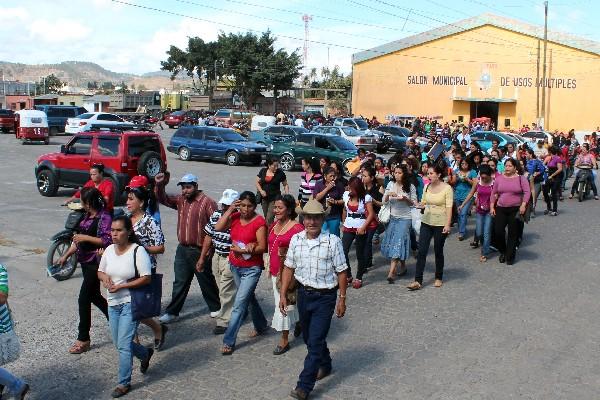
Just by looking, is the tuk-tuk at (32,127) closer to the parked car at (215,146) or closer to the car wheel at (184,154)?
the parked car at (215,146)

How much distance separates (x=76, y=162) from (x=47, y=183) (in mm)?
1062

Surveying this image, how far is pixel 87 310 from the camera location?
6.50m

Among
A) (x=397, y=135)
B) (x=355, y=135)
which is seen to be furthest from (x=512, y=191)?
(x=397, y=135)

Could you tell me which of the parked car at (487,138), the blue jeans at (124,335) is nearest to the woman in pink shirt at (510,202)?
the blue jeans at (124,335)

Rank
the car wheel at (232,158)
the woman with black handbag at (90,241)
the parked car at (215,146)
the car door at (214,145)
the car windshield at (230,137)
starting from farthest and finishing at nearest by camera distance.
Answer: the car windshield at (230,137), the car door at (214,145), the parked car at (215,146), the car wheel at (232,158), the woman with black handbag at (90,241)

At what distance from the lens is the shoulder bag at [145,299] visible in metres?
5.61

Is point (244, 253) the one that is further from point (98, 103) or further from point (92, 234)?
point (98, 103)

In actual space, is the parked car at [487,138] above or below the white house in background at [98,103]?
below

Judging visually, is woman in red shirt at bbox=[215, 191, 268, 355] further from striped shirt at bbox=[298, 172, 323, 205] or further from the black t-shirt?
the black t-shirt

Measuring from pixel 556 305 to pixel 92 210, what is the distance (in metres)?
5.81

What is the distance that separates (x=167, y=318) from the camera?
7.53 meters

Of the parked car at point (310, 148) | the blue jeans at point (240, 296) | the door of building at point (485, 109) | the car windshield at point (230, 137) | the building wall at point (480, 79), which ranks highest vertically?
the building wall at point (480, 79)

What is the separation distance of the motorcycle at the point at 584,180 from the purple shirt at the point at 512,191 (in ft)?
30.2

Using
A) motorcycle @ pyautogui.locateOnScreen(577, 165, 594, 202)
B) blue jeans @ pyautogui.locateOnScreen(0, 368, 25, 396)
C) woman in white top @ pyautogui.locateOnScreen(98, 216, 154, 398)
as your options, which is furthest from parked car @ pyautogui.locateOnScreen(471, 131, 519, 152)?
blue jeans @ pyautogui.locateOnScreen(0, 368, 25, 396)
